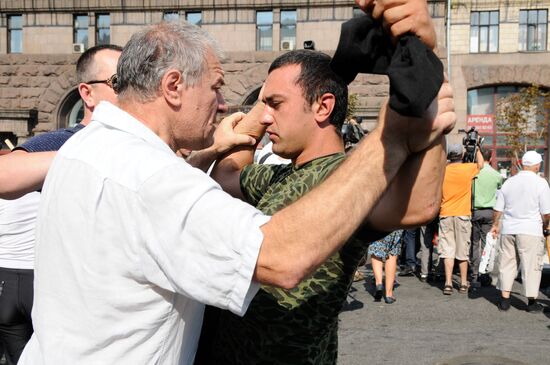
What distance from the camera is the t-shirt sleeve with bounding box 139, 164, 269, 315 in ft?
4.03

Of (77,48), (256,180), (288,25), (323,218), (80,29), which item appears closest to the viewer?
(323,218)

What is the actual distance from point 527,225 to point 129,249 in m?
6.67

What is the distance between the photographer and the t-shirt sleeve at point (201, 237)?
4.03ft

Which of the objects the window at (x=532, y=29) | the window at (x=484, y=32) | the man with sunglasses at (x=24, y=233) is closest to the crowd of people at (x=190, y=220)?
the man with sunglasses at (x=24, y=233)

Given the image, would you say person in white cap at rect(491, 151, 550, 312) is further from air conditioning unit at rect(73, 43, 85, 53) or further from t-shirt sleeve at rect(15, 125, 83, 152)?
air conditioning unit at rect(73, 43, 85, 53)

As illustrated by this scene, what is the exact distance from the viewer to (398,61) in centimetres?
113

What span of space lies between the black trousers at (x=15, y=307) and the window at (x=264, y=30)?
1717 centimetres

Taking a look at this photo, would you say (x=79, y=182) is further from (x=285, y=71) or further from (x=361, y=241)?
(x=285, y=71)

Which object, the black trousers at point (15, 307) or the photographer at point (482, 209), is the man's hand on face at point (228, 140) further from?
the photographer at point (482, 209)

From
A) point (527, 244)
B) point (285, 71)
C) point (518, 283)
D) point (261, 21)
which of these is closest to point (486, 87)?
Answer: point (261, 21)

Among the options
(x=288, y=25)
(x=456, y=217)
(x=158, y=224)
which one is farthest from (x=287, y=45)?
(x=158, y=224)

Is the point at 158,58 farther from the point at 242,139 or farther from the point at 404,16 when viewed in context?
the point at 242,139

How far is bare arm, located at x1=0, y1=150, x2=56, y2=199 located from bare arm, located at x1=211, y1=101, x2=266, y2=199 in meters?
0.68

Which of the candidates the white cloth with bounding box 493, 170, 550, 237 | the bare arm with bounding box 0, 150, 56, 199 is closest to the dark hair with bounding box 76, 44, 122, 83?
the bare arm with bounding box 0, 150, 56, 199
